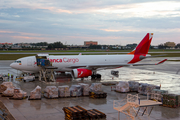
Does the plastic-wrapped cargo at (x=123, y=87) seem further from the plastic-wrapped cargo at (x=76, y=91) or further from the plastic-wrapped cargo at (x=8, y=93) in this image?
the plastic-wrapped cargo at (x=8, y=93)

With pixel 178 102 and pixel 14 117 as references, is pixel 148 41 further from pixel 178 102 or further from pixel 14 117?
pixel 14 117

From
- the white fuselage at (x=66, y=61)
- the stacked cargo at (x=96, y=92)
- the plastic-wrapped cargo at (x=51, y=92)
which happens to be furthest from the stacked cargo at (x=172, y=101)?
the white fuselage at (x=66, y=61)

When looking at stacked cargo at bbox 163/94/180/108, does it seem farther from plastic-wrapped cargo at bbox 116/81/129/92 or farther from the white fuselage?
the white fuselage

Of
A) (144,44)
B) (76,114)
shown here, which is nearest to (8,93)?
(76,114)

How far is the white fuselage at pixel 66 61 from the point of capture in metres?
31.4

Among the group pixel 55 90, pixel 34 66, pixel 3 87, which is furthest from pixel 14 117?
pixel 34 66

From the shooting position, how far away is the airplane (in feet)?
103

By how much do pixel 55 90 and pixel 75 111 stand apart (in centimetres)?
661

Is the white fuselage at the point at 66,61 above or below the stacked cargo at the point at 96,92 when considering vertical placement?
above

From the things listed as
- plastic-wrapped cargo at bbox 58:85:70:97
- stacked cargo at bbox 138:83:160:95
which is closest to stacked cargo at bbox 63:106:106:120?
plastic-wrapped cargo at bbox 58:85:70:97

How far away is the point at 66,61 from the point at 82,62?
2854mm

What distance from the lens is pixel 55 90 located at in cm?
2028

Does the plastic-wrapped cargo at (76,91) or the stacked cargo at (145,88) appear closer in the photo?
the plastic-wrapped cargo at (76,91)

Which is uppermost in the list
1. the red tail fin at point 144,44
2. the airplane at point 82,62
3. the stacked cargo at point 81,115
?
the red tail fin at point 144,44
